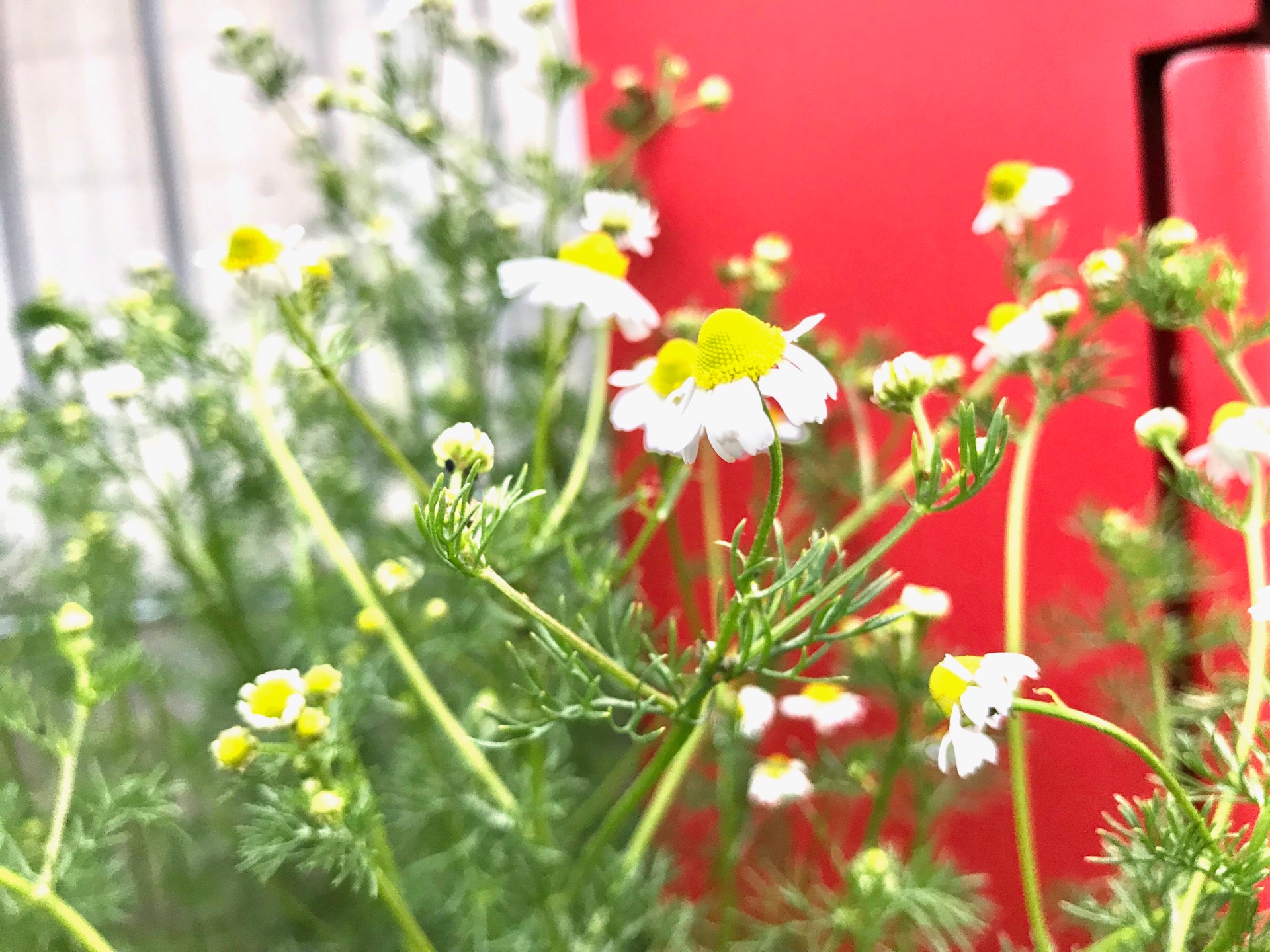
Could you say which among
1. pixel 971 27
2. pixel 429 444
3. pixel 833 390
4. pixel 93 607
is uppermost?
pixel 971 27

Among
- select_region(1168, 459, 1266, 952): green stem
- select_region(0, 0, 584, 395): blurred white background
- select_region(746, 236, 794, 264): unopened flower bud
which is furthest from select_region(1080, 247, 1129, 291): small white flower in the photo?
select_region(0, 0, 584, 395): blurred white background

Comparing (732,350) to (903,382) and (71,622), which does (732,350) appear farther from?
(71,622)

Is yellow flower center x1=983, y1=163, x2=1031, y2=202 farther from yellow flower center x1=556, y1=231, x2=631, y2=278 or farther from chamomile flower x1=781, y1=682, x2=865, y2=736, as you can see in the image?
chamomile flower x1=781, y1=682, x2=865, y2=736

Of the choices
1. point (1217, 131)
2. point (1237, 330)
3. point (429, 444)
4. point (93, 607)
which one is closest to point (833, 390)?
point (1237, 330)

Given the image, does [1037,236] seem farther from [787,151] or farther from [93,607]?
[93,607]

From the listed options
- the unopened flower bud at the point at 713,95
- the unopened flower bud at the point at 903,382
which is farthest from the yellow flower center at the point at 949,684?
the unopened flower bud at the point at 713,95
